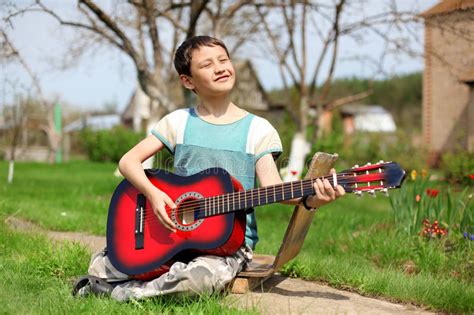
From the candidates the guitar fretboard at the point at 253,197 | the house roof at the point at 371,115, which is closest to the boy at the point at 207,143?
the guitar fretboard at the point at 253,197

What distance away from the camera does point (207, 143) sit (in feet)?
10.1

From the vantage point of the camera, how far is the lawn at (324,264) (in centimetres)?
277

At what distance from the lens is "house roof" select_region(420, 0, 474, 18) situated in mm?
5473

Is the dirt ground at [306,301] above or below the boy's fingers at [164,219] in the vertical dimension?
below

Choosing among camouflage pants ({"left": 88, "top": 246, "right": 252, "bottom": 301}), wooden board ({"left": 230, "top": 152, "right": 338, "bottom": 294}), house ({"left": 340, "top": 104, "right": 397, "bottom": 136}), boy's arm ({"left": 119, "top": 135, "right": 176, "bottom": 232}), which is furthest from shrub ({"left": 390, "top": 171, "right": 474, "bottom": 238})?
house ({"left": 340, "top": 104, "right": 397, "bottom": 136})

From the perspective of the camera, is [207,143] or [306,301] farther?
[207,143]

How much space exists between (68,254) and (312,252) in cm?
225

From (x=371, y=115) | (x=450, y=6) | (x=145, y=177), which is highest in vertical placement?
(x=371, y=115)

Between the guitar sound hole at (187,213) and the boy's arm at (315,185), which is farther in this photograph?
the guitar sound hole at (187,213)

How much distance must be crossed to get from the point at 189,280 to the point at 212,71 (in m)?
1.06

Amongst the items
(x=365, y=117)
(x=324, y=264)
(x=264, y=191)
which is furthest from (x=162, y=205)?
(x=365, y=117)

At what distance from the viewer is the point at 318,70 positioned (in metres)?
10.9

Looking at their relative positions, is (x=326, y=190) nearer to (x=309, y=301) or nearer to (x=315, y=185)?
(x=315, y=185)

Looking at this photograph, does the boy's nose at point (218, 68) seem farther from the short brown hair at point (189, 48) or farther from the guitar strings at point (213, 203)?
the guitar strings at point (213, 203)
